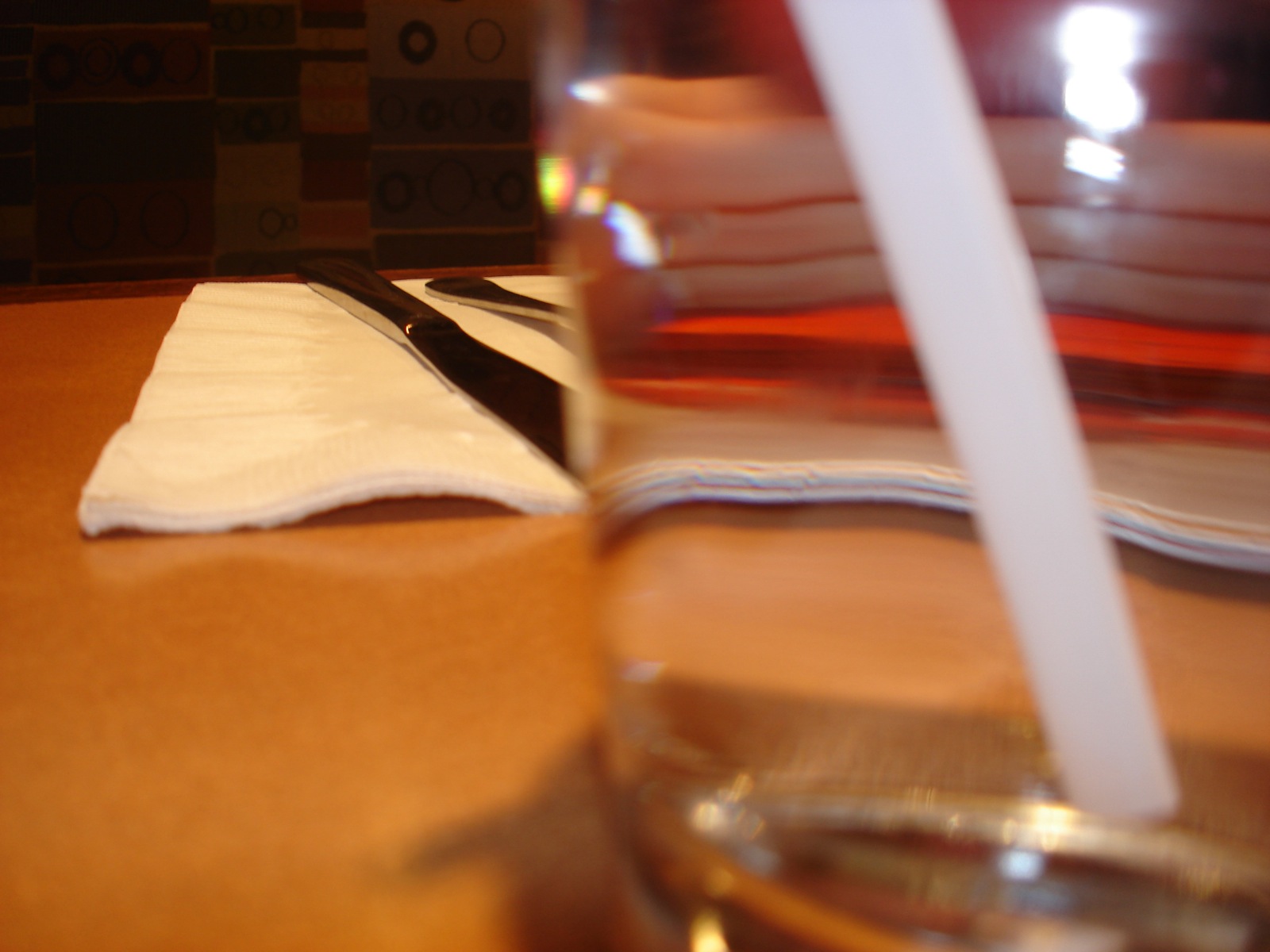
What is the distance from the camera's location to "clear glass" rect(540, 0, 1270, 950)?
11 centimetres

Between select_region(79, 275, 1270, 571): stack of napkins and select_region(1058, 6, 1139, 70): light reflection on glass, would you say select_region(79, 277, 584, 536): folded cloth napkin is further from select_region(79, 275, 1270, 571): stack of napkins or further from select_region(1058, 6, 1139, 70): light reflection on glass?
select_region(1058, 6, 1139, 70): light reflection on glass

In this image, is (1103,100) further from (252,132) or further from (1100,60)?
(252,132)

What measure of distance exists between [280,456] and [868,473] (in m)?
0.13

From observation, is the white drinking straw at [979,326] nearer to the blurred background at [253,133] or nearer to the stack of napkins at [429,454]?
the stack of napkins at [429,454]

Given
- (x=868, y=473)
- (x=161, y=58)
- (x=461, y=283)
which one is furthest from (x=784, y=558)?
(x=161, y=58)

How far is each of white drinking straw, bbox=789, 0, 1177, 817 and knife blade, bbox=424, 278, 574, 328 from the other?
234mm

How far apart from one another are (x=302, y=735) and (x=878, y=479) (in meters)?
0.08

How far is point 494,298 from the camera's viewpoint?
35 cm

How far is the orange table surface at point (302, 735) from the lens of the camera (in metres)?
0.12

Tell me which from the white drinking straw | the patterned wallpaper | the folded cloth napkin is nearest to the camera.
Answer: the white drinking straw

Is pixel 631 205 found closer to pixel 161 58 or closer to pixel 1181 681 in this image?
pixel 1181 681

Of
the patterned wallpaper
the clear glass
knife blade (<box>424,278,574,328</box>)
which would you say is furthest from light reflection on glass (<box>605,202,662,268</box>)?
the patterned wallpaper

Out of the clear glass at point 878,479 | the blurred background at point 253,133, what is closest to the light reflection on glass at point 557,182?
the clear glass at point 878,479

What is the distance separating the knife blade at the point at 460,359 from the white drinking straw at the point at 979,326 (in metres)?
0.14
